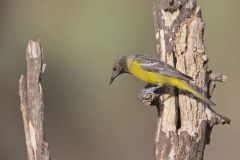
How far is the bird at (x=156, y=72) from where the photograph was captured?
8688 millimetres

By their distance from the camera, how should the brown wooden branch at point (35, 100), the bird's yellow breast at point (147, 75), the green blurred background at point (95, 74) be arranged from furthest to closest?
the green blurred background at point (95, 74) < the bird's yellow breast at point (147, 75) < the brown wooden branch at point (35, 100)

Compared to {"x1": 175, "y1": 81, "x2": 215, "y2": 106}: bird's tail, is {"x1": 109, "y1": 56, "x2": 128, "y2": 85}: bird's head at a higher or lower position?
higher

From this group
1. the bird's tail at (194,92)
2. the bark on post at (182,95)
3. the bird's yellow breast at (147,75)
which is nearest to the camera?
the bark on post at (182,95)

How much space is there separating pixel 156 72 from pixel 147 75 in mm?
438

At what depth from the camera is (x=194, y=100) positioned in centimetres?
874

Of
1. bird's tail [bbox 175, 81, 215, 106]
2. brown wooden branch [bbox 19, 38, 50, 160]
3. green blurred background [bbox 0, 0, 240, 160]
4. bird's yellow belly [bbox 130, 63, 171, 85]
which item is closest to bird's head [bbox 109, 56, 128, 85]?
bird's yellow belly [bbox 130, 63, 171, 85]

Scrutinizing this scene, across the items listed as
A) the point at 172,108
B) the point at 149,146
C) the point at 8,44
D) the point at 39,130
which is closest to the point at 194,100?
the point at 172,108

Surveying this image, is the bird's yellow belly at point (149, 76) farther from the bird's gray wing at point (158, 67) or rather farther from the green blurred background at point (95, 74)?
the green blurred background at point (95, 74)

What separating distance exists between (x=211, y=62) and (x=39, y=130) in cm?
961

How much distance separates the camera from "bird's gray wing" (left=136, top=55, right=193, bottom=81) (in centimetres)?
867

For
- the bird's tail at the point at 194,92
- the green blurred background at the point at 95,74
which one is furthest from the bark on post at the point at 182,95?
the green blurred background at the point at 95,74

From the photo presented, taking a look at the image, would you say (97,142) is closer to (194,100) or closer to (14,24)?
(14,24)

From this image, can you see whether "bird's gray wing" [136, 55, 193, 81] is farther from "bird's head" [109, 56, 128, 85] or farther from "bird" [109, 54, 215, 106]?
"bird's head" [109, 56, 128, 85]

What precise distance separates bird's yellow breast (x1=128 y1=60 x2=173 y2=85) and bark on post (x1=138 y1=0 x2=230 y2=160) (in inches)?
13.4
